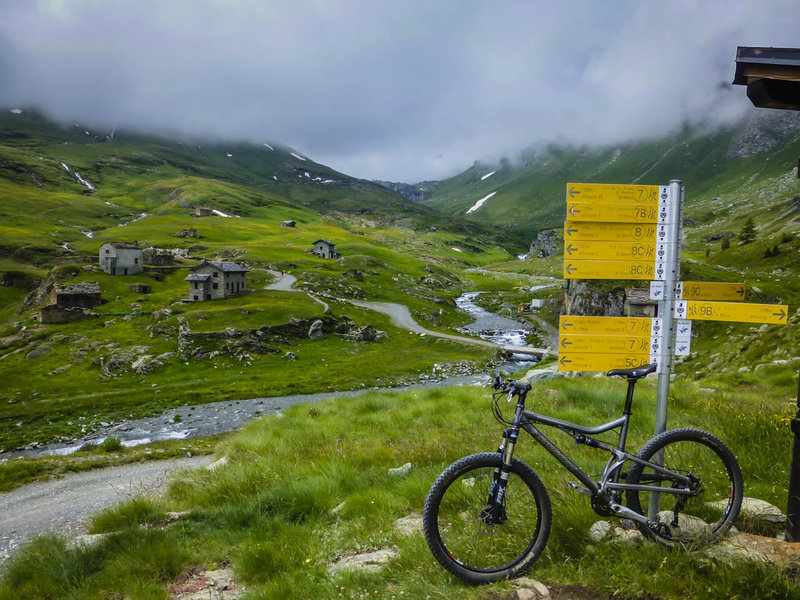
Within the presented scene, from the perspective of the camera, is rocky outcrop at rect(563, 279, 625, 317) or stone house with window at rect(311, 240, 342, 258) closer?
rocky outcrop at rect(563, 279, 625, 317)

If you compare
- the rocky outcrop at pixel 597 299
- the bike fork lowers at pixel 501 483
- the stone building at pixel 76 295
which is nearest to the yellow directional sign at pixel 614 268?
the bike fork lowers at pixel 501 483

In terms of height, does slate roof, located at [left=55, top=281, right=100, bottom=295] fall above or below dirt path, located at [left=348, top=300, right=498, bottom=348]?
above

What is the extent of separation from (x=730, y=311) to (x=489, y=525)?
4244 mm

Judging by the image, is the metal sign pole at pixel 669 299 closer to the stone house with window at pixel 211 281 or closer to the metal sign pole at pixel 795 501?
the metal sign pole at pixel 795 501

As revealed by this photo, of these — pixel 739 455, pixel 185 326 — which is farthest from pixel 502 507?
pixel 185 326

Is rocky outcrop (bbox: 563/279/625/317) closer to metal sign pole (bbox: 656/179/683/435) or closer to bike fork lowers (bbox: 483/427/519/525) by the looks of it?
metal sign pole (bbox: 656/179/683/435)

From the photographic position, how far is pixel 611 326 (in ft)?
19.4

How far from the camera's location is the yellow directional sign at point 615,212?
580 cm

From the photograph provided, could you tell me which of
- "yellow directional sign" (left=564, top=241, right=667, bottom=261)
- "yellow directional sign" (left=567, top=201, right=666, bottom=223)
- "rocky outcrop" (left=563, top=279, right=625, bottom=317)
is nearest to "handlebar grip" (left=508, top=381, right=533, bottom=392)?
"yellow directional sign" (left=564, top=241, right=667, bottom=261)

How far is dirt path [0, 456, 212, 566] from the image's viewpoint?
1605 centimetres

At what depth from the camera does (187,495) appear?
931 centimetres

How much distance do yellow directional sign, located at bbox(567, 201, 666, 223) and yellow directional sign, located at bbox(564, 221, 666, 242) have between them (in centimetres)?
8

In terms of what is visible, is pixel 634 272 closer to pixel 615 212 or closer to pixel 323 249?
pixel 615 212

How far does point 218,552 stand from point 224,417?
129ft
